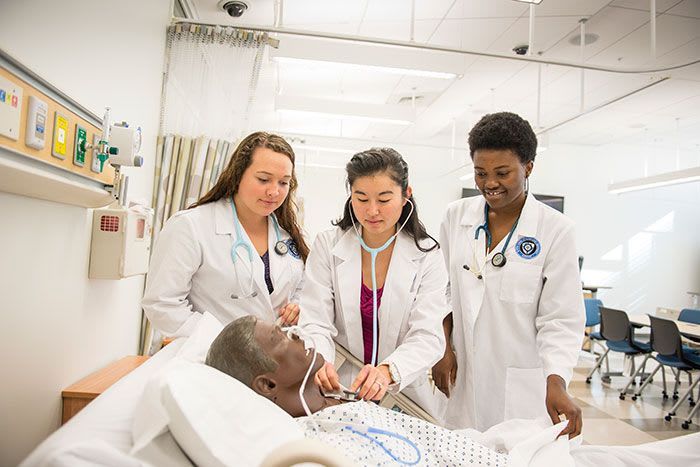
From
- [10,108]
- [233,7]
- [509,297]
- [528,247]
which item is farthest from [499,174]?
[233,7]

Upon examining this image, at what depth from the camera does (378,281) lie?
152cm

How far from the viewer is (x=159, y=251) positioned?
1.56 metres

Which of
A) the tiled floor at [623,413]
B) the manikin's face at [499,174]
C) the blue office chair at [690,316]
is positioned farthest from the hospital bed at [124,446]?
the blue office chair at [690,316]

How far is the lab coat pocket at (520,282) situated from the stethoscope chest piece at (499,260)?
21 mm

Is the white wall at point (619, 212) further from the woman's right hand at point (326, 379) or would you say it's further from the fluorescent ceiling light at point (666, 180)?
the woman's right hand at point (326, 379)

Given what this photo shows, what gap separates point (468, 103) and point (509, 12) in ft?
7.96

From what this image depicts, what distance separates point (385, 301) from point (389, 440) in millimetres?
533

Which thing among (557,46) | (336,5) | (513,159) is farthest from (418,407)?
(557,46)

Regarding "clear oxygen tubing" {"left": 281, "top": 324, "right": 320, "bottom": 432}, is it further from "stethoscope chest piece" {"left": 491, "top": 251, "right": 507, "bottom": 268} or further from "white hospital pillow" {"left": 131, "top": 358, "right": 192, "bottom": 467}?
"stethoscope chest piece" {"left": 491, "top": 251, "right": 507, "bottom": 268}

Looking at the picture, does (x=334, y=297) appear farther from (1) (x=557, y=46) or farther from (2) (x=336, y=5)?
(1) (x=557, y=46)

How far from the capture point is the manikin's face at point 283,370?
3.60ft

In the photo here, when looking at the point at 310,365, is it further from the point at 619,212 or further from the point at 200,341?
the point at 619,212

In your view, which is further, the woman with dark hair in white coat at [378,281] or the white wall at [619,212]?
the white wall at [619,212]

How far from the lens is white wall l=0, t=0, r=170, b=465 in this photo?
1264 millimetres
